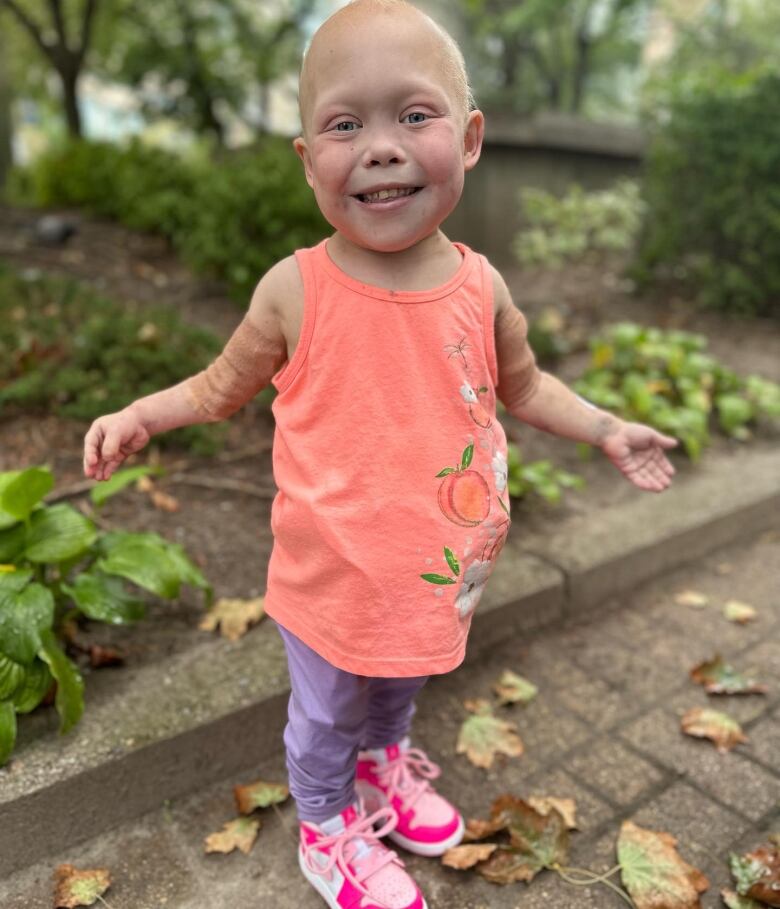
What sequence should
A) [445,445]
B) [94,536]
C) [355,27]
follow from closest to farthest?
[355,27]
[445,445]
[94,536]

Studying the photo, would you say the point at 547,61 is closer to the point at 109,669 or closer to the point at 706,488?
the point at 706,488

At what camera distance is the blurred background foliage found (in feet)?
16.9

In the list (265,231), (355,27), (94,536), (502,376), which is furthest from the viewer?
(265,231)

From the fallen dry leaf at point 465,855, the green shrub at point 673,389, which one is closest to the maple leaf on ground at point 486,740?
the fallen dry leaf at point 465,855

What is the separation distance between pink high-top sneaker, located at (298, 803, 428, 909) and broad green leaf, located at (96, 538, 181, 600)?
0.67m

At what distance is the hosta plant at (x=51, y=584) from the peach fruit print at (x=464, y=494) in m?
0.91

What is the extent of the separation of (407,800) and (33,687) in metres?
0.88

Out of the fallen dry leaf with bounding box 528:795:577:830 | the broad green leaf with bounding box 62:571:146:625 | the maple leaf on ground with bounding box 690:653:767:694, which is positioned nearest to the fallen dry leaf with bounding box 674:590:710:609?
the maple leaf on ground with bounding box 690:653:767:694

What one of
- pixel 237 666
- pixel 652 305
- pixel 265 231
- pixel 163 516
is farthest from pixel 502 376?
pixel 652 305

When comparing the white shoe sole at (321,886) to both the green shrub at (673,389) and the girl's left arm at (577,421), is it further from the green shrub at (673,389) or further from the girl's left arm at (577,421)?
the green shrub at (673,389)

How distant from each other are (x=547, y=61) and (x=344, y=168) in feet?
45.4

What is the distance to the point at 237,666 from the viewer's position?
91.4 inches

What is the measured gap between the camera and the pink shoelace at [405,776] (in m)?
2.06

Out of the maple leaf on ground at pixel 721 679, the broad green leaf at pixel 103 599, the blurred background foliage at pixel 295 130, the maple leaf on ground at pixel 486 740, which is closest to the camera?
the broad green leaf at pixel 103 599
